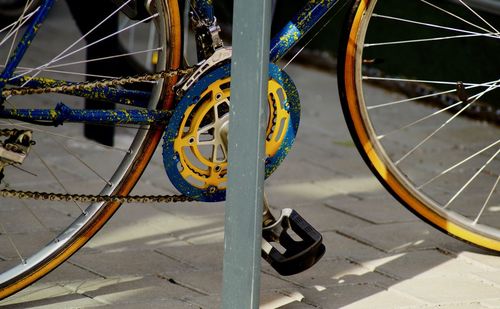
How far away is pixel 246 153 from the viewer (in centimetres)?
226

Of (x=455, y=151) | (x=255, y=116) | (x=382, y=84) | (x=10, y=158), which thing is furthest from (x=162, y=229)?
(x=382, y=84)

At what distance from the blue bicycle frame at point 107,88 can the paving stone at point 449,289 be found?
0.79 metres

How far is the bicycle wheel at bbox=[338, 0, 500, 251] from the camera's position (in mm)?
2947

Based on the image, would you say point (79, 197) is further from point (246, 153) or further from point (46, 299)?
point (246, 153)

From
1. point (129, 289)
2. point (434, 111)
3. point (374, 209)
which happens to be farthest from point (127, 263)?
point (434, 111)

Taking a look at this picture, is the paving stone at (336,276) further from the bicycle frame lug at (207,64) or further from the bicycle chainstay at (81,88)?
the bicycle frame lug at (207,64)

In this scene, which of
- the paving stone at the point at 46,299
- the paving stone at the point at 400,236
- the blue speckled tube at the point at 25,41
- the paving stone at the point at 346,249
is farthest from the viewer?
the paving stone at the point at 400,236

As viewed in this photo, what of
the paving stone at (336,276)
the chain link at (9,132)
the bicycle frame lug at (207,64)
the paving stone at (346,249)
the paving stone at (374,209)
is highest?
the bicycle frame lug at (207,64)

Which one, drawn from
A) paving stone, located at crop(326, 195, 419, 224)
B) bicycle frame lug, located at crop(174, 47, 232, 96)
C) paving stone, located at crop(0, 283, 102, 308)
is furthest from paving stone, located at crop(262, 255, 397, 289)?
bicycle frame lug, located at crop(174, 47, 232, 96)

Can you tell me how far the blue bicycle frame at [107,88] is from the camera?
244cm

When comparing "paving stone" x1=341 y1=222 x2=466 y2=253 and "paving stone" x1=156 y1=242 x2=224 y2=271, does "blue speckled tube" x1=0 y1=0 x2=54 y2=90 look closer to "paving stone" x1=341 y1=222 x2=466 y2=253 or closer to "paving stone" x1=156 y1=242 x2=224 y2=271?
"paving stone" x1=156 y1=242 x2=224 y2=271

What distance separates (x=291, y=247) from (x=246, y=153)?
0.57 meters

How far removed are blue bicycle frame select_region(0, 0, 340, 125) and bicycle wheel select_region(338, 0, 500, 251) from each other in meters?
0.16

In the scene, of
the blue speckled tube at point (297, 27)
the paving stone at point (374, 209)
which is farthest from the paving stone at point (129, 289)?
the paving stone at point (374, 209)
